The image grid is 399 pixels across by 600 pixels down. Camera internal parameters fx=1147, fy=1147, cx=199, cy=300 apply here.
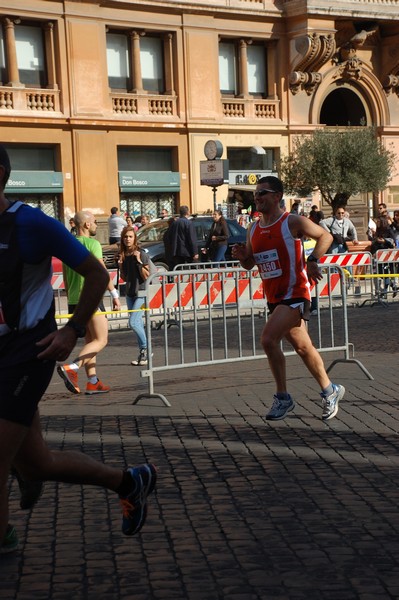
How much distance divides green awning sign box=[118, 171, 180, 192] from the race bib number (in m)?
28.7

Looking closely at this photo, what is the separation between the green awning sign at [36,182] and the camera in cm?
3497

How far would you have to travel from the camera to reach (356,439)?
821 cm

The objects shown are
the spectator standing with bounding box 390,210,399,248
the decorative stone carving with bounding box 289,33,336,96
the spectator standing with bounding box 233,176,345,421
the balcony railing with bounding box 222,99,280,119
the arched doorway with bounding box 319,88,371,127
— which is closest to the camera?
the spectator standing with bounding box 233,176,345,421

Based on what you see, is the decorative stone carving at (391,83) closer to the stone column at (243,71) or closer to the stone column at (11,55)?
the stone column at (243,71)

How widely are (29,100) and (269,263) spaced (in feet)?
90.4

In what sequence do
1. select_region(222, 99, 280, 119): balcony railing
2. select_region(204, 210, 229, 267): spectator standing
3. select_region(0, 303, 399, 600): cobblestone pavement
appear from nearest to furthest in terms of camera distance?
select_region(0, 303, 399, 600): cobblestone pavement → select_region(204, 210, 229, 267): spectator standing → select_region(222, 99, 280, 119): balcony railing

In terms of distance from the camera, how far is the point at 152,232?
26516 millimetres

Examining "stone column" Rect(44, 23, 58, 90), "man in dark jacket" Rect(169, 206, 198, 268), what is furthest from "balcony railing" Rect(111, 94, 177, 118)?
"man in dark jacket" Rect(169, 206, 198, 268)

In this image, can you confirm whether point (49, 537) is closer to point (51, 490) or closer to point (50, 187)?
point (51, 490)

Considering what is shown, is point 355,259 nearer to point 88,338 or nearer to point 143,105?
point 88,338

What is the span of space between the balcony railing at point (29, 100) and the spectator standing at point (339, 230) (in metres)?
14.1

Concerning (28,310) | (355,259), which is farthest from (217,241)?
(28,310)

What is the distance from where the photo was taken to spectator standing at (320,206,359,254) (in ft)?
77.8

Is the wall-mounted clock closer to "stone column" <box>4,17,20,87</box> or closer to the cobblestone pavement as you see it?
"stone column" <box>4,17,20,87</box>
